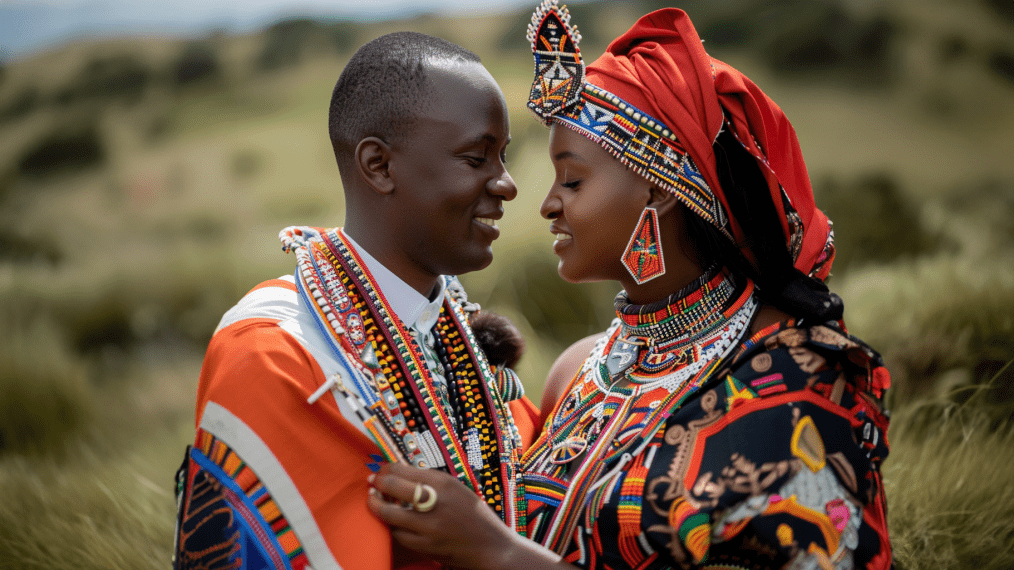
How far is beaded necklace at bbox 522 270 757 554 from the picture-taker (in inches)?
95.3

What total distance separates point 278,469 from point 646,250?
1.34 meters

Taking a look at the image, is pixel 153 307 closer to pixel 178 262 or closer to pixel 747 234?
pixel 178 262

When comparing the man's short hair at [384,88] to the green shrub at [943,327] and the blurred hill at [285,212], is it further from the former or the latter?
the green shrub at [943,327]

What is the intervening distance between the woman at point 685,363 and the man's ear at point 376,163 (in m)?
0.56

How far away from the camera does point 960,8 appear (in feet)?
31.9

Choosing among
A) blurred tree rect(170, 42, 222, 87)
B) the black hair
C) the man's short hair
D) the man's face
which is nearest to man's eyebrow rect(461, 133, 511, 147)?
the man's face

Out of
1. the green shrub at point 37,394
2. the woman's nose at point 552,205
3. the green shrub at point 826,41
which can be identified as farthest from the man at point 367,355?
the green shrub at point 826,41

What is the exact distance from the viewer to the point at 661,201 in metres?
2.53

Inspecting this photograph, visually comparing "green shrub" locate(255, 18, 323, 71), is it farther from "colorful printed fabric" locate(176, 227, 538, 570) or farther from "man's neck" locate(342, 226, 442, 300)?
"colorful printed fabric" locate(176, 227, 538, 570)

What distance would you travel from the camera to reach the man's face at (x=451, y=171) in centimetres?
245

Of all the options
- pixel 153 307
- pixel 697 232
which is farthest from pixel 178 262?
pixel 697 232

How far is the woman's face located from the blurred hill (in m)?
2.24

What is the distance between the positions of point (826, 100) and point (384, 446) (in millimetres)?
9519

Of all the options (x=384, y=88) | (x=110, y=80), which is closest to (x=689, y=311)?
(x=384, y=88)
